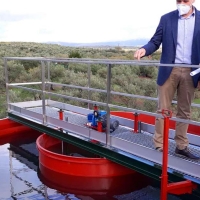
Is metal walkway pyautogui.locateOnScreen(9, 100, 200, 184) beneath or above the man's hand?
beneath

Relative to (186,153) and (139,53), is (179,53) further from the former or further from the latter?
(186,153)

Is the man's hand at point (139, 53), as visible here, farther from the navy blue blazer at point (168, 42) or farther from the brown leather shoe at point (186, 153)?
the brown leather shoe at point (186, 153)

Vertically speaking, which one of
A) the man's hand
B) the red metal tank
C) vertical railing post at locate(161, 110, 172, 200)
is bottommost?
Answer: the red metal tank

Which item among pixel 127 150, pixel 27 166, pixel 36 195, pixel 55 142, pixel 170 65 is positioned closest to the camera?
pixel 170 65

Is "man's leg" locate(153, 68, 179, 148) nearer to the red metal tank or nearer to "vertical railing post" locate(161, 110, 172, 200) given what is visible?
"vertical railing post" locate(161, 110, 172, 200)

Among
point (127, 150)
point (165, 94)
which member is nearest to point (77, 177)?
point (127, 150)

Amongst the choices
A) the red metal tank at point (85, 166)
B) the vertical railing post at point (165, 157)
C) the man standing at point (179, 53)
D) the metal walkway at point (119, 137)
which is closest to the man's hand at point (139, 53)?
the man standing at point (179, 53)

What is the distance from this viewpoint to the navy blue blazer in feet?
11.3

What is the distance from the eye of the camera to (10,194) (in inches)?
180

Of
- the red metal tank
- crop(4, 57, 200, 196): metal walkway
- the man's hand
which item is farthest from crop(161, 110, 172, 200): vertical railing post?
the red metal tank

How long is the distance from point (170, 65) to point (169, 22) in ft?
1.60

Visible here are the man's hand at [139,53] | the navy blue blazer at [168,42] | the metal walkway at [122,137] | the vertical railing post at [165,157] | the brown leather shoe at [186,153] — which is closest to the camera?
the vertical railing post at [165,157]

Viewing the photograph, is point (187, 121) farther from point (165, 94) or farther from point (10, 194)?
point (10, 194)

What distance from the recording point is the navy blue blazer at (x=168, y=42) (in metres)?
3.45
